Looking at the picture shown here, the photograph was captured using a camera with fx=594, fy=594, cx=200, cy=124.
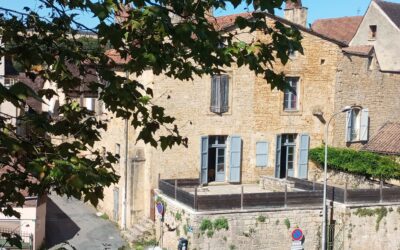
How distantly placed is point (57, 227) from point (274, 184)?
8.26m

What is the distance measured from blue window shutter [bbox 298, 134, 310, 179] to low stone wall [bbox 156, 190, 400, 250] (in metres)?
4.27

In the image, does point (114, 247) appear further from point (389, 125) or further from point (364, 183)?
point (389, 125)

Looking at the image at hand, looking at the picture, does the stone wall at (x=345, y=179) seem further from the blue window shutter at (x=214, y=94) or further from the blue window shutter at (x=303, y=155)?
the blue window shutter at (x=214, y=94)

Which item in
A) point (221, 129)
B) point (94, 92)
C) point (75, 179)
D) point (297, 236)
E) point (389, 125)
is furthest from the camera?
point (389, 125)

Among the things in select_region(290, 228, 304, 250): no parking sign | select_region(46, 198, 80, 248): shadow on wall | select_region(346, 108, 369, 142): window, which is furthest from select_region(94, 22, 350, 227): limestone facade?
A: select_region(290, 228, 304, 250): no parking sign

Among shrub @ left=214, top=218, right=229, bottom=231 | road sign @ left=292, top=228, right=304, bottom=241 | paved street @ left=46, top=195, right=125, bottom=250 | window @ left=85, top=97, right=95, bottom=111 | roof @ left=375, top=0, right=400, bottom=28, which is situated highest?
roof @ left=375, top=0, right=400, bottom=28

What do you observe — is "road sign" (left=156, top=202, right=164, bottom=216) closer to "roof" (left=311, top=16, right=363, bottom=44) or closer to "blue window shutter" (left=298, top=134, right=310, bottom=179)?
"blue window shutter" (left=298, top=134, right=310, bottom=179)

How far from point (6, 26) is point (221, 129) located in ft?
54.9

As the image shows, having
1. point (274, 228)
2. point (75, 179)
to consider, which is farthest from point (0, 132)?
point (274, 228)

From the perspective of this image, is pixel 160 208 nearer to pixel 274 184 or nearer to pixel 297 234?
pixel 297 234

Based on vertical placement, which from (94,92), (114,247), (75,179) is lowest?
(114,247)

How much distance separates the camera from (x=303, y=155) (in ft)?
79.5

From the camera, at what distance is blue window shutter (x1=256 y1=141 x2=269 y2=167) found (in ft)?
76.6

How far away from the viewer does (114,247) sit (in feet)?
66.3
